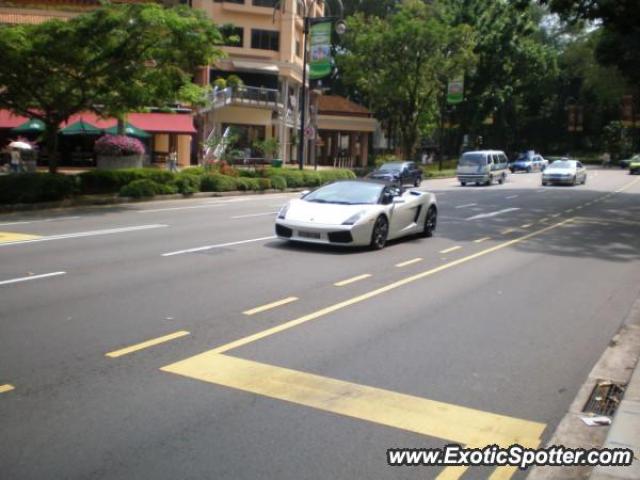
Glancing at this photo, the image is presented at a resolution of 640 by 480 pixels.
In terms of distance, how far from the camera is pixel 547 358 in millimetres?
6488

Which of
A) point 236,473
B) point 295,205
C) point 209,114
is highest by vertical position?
point 209,114

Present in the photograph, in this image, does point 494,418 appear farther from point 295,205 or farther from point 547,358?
point 295,205

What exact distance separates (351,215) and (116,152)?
17337mm

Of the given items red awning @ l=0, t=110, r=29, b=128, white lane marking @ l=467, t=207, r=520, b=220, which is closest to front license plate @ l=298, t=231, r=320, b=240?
white lane marking @ l=467, t=207, r=520, b=220

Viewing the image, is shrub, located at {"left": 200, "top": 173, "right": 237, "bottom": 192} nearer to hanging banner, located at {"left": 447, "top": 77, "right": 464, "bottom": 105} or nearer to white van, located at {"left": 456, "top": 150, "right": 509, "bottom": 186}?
white van, located at {"left": 456, "top": 150, "right": 509, "bottom": 186}

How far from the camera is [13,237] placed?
13.5 metres

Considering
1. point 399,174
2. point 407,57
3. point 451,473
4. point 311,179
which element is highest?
point 407,57

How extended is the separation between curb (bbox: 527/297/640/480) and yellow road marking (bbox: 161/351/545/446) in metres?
0.23

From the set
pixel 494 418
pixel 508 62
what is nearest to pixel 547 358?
pixel 494 418

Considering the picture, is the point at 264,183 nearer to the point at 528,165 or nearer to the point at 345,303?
the point at 345,303

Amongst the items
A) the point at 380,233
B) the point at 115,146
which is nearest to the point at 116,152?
the point at 115,146

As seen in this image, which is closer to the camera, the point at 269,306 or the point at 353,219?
the point at 269,306

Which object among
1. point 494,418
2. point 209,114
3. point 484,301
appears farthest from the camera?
point 209,114

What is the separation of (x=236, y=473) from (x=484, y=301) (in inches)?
218
